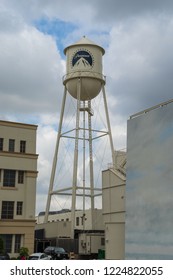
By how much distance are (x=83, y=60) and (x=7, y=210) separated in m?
22.0

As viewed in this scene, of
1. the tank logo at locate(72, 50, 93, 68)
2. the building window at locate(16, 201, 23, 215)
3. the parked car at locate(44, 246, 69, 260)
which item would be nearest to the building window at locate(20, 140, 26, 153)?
the building window at locate(16, 201, 23, 215)

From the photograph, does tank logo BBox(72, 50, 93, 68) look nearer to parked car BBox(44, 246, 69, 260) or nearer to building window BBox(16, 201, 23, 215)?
building window BBox(16, 201, 23, 215)

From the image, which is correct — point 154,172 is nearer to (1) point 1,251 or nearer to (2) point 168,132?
(2) point 168,132

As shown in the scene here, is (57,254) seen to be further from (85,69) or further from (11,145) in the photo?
(85,69)

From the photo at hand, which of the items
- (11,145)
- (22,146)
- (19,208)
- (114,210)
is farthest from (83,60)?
(114,210)

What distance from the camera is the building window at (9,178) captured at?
4781 centimetres

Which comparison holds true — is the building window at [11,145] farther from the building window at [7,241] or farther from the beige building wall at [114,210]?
the beige building wall at [114,210]

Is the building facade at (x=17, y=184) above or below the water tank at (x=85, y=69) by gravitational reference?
below

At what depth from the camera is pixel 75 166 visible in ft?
184

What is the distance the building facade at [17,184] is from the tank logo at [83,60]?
39.3ft

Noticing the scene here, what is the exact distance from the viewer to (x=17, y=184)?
159ft

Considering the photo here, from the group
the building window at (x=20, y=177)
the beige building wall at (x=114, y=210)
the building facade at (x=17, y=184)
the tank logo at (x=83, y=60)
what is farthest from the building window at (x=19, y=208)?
the tank logo at (x=83, y=60)

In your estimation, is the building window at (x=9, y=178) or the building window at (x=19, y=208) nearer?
the building window at (x=9, y=178)

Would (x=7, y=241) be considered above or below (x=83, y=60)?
below
